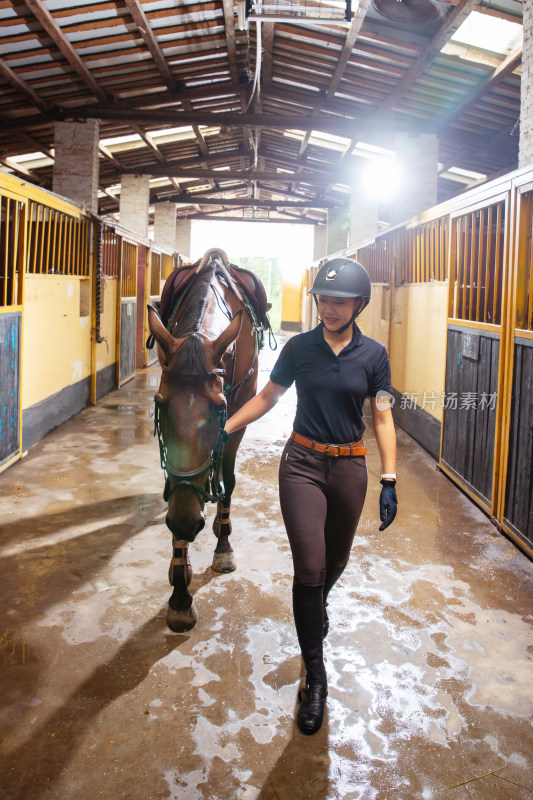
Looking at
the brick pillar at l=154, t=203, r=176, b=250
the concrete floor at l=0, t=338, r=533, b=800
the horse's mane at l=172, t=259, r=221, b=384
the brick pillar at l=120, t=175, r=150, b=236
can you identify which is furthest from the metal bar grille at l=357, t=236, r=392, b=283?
the brick pillar at l=154, t=203, r=176, b=250

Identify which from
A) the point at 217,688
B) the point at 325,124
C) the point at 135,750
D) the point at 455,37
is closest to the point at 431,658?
the point at 217,688

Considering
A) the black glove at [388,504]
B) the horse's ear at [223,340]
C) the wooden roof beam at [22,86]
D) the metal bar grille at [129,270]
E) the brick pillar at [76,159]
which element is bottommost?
the black glove at [388,504]

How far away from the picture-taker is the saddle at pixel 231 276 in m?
3.61

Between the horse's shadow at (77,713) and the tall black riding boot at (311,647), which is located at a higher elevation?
the tall black riding boot at (311,647)

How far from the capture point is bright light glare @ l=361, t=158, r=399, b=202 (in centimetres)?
1339

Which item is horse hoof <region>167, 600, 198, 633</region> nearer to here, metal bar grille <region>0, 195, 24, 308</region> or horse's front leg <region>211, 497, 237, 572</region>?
horse's front leg <region>211, 497, 237, 572</region>

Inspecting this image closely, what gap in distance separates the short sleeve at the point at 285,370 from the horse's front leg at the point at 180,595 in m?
0.92

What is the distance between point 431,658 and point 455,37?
7.63m

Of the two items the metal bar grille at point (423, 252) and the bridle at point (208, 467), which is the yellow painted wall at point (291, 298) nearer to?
the metal bar grille at point (423, 252)

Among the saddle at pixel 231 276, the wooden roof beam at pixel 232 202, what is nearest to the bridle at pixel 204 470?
the saddle at pixel 231 276

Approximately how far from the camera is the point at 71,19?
7.21 meters

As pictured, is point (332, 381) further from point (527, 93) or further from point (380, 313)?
point (380, 313)

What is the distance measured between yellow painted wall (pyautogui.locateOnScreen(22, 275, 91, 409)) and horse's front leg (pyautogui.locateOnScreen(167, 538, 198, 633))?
138 inches

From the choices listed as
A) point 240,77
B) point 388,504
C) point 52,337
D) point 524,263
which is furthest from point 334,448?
point 240,77
